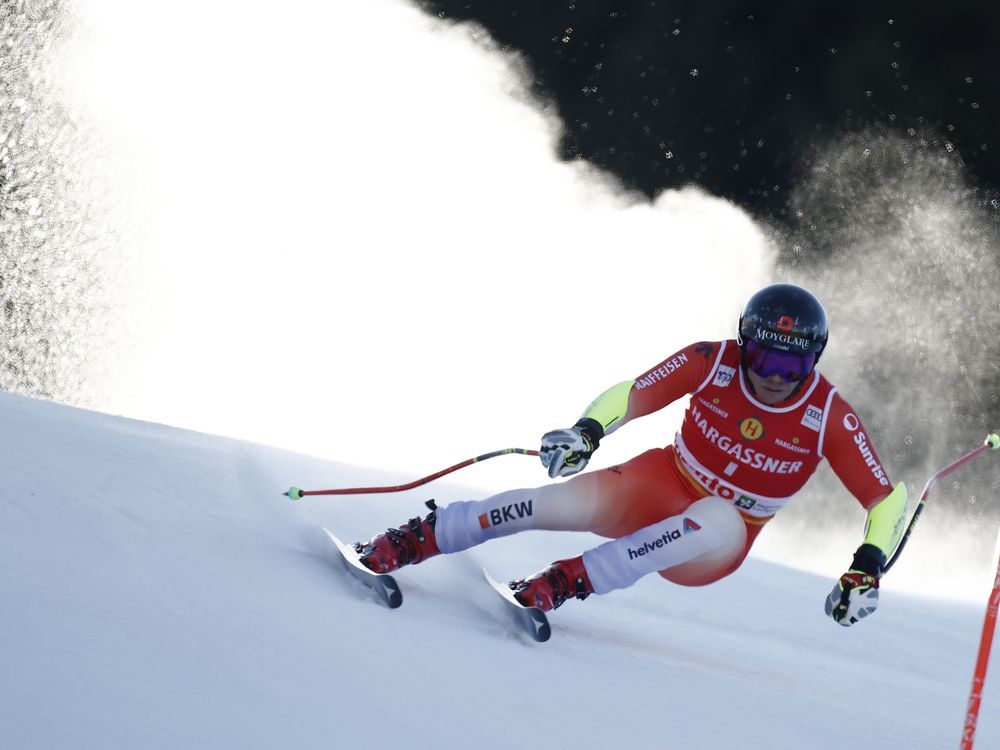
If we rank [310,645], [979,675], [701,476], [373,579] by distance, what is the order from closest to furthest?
1. [310,645]
2. [979,675]
3. [373,579]
4. [701,476]

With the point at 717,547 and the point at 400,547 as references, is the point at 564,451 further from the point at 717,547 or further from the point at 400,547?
the point at 717,547

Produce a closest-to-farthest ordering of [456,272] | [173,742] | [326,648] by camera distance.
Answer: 1. [173,742]
2. [326,648]
3. [456,272]

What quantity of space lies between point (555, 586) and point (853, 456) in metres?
1.13

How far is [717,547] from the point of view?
3.73 meters

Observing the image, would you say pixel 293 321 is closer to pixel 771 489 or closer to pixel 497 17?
pixel 497 17

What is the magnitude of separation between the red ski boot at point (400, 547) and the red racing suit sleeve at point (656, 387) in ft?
2.18

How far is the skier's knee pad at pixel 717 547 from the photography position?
12.2 feet

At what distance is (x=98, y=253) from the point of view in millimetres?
14477

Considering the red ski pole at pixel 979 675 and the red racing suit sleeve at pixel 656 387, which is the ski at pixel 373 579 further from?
the red ski pole at pixel 979 675

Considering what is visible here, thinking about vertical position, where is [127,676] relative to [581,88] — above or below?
below

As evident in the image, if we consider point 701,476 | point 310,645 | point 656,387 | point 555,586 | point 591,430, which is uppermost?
point 656,387

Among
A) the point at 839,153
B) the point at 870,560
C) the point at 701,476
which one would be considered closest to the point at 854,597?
the point at 870,560

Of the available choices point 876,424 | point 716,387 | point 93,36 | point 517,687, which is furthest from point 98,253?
point 517,687

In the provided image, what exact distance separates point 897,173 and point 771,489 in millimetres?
10477
